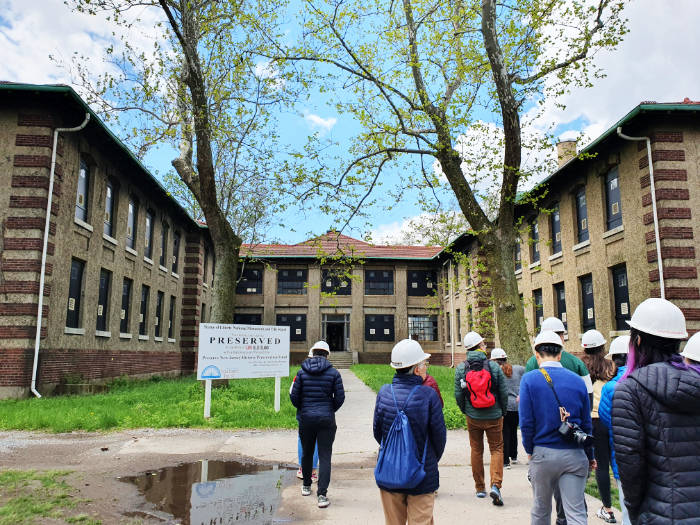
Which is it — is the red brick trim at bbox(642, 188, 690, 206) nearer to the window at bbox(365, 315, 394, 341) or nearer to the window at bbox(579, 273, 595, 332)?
the window at bbox(579, 273, 595, 332)

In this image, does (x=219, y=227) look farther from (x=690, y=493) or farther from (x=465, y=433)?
(x=690, y=493)

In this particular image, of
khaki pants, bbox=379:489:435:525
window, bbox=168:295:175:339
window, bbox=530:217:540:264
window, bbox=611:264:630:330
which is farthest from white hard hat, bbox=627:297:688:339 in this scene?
window, bbox=168:295:175:339

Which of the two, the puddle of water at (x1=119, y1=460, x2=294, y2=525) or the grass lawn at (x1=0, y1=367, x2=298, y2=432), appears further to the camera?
the grass lawn at (x1=0, y1=367, x2=298, y2=432)

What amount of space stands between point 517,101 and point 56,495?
41.1 ft

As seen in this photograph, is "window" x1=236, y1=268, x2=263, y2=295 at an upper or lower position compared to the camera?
upper

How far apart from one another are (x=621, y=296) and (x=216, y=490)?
1451 centimetres

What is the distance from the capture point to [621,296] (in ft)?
54.2

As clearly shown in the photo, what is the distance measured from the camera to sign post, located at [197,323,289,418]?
1120cm

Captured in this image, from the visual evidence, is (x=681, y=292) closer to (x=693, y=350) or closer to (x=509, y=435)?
(x=509, y=435)

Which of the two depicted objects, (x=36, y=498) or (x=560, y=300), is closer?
(x=36, y=498)

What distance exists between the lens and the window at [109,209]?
18406mm

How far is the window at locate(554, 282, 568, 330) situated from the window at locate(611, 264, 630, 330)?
11.7 feet

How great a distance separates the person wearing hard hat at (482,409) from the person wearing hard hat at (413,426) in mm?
2275

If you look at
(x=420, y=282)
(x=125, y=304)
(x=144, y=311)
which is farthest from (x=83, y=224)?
(x=420, y=282)
